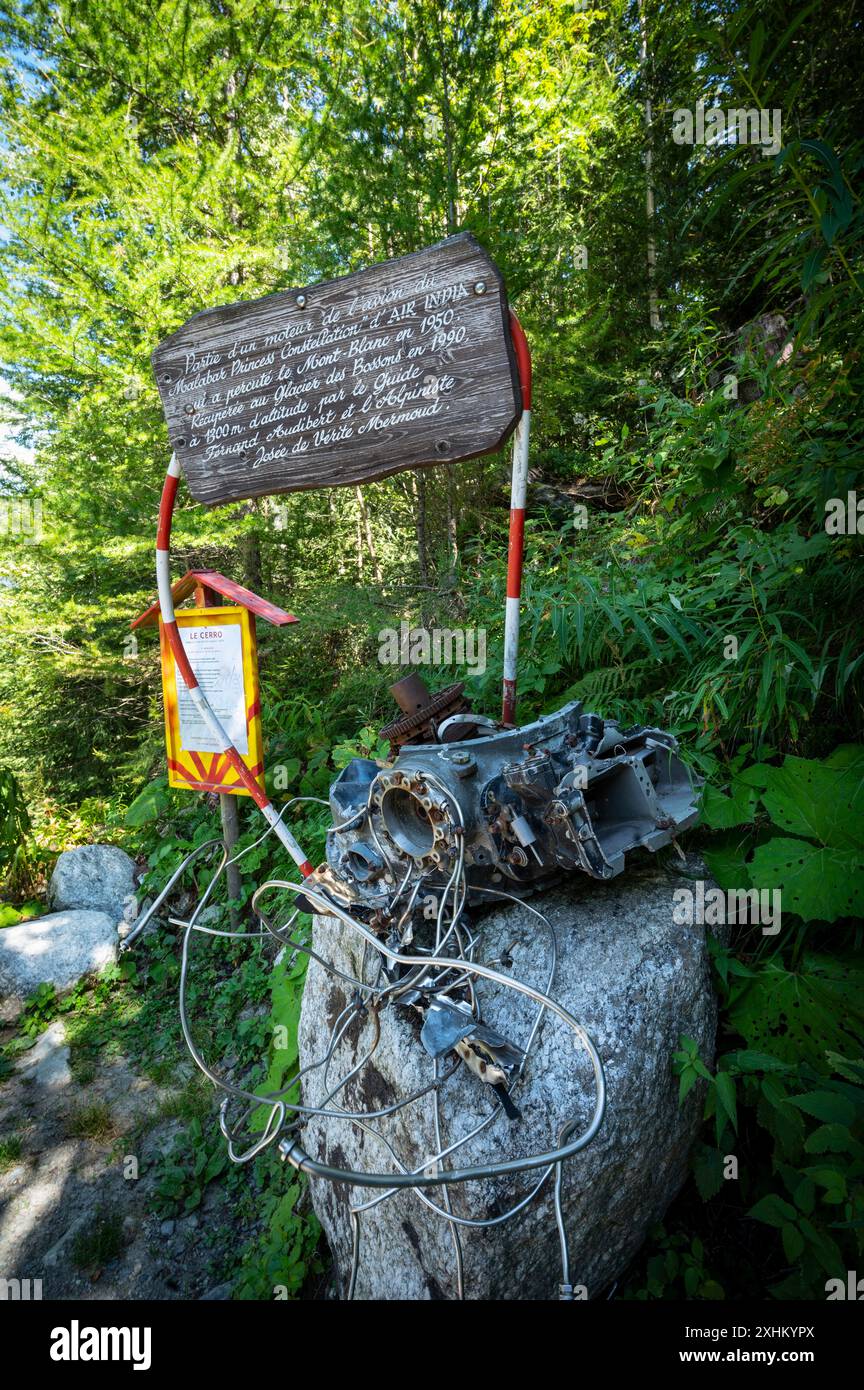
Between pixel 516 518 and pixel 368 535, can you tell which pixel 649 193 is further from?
pixel 516 518

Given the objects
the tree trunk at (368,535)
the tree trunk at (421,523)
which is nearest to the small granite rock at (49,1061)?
the tree trunk at (421,523)

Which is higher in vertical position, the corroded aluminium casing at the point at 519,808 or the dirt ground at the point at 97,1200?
the corroded aluminium casing at the point at 519,808

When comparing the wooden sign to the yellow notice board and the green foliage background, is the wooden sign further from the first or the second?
the yellow notice board

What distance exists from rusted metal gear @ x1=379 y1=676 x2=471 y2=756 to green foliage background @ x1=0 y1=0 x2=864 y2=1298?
3.07ft

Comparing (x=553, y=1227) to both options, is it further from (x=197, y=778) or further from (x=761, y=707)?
(x=197, y=778)

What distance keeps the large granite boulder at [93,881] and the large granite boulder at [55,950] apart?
26 centimetres

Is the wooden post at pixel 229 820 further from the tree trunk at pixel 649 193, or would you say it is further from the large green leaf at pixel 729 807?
the tree trunk at pixel 649 193

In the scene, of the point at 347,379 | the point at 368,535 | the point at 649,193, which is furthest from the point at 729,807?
the point at 649,193

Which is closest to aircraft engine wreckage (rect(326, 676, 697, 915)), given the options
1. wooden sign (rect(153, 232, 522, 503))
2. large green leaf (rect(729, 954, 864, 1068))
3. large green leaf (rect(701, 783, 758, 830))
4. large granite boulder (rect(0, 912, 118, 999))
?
large green leaf (rect(701, 783, 758, 830))

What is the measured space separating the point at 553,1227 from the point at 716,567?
9.29 feet

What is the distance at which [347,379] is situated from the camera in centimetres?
210

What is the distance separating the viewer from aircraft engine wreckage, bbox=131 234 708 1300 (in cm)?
162

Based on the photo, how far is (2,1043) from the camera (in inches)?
145

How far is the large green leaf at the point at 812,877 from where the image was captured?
5.89 ft
